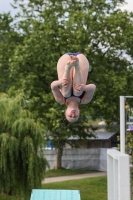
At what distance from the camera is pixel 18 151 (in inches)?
353

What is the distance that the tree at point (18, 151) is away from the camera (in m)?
8.81

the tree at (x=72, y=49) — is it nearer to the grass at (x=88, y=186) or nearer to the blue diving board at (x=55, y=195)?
the grass at (x=88, y=186)

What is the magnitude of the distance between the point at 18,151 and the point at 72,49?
514 centimetres

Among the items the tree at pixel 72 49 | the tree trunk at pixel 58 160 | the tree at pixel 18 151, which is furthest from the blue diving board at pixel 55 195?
the tree trunk at pixel 58 160

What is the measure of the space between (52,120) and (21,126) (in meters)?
4.54

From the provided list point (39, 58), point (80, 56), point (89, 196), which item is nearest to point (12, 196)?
point (89, 196)

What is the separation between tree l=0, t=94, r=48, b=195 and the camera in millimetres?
8812

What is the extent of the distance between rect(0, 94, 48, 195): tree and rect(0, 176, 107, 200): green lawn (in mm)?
2552

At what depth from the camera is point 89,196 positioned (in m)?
11.3

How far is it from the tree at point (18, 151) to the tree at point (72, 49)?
13.0 ft

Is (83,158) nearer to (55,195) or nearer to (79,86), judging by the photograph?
(55,195)

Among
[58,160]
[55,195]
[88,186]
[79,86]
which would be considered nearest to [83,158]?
[58,160]

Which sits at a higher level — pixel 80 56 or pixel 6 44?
pixel 6 44

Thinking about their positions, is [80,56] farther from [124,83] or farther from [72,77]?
[124,83]
